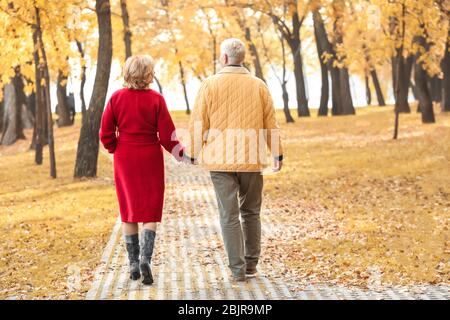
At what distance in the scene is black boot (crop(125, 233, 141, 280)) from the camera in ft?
27.2

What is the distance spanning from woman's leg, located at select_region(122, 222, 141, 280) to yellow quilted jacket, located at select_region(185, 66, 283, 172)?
2.80 ft

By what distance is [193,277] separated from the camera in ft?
28.5

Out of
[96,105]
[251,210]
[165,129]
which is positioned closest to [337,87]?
[96,105]

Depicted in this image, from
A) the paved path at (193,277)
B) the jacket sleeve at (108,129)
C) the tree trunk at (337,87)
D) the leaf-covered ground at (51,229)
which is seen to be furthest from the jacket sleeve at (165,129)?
the tree trunk at (337,87)

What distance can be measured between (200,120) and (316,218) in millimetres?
5244

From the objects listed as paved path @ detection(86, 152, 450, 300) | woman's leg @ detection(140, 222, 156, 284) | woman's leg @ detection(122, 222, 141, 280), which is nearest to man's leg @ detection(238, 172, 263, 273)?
paved path @ detection(86, 152, 450, 300)

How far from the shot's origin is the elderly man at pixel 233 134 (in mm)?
8125

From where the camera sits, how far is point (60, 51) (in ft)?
71.7

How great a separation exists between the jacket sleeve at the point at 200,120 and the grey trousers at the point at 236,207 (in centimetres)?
30

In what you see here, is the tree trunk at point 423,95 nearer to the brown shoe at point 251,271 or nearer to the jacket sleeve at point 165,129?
the brown shoe at point 251,271

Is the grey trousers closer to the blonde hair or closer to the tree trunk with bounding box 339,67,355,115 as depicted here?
the blonde hair

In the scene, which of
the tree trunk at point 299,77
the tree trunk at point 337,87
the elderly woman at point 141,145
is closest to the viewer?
the elderly woman at point 141,145
